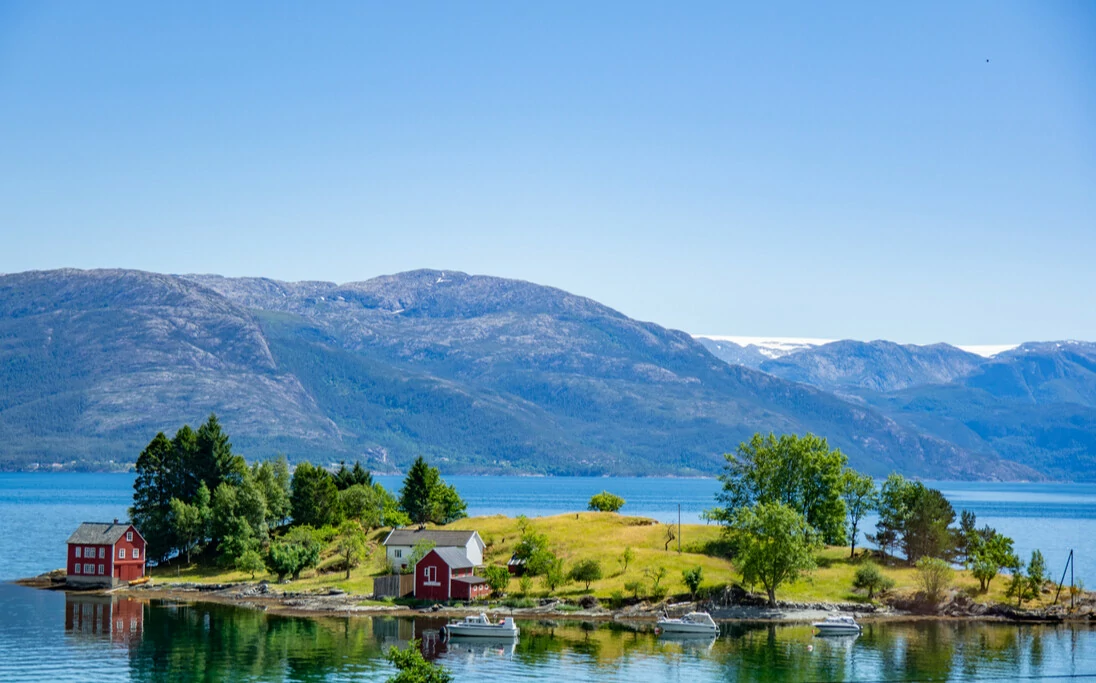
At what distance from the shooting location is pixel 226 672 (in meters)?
82.8

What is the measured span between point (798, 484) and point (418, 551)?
144 feet

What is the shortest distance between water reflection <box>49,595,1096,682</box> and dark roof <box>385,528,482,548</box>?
14848mm

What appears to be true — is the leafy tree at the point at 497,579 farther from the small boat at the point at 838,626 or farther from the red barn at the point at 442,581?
the small boat at the point at 838,626

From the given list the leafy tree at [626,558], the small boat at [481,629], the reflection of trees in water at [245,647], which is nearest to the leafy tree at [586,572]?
the leafy tree at [626,558]

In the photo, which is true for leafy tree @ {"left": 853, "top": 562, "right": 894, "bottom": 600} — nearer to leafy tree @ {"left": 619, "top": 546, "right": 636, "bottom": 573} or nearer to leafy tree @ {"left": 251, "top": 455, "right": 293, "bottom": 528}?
leafy tree @ {"left": 619, "top": 546, "right": 636, "bottom": 573}

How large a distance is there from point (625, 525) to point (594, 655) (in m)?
55.0

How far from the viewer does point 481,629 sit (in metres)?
99.8

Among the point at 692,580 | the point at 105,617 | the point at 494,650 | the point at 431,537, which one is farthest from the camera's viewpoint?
the point at 431,537

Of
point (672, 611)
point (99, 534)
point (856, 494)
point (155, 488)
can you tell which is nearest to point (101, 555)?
point (99, 534)

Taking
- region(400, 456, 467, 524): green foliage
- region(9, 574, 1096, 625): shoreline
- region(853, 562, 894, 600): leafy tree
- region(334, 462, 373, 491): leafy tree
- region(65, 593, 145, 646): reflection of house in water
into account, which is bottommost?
region(9, 574, 1096, 625): shoreline

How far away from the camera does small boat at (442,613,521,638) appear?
99.2 metres

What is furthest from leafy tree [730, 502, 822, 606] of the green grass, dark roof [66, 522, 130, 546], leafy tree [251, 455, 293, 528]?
dark roof [66, 522, 130, 546]

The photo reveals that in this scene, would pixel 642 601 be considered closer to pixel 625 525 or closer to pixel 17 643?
pixel 625 525

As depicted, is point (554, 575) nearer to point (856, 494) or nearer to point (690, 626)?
point (690, 626)
